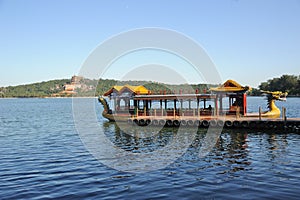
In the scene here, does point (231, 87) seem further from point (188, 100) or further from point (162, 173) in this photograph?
point (162, 173)

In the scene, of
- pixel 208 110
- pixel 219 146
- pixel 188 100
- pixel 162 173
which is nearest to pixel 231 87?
pixel 208 110

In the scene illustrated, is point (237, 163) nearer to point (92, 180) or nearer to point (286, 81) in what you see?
point (92, 180)

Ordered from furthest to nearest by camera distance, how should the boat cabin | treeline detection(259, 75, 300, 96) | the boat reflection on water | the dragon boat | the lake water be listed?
treeline detection(259, 75, 300, 96) → the boat cabin → the dragon boat → the boat reflection on water → the lake water

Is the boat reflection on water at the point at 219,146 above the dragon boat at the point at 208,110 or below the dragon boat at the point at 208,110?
below

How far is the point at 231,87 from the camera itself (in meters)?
40.2

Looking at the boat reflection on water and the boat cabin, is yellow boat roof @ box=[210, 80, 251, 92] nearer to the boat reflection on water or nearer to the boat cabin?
the boat cabin

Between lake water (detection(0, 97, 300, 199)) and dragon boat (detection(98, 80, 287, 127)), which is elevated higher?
dragon boat (detection(98, 80, 287, 127))

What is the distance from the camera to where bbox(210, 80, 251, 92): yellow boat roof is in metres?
39.0

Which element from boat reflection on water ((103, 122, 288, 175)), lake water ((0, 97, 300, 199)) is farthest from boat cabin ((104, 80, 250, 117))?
lake water ((0, 97, 300, 199))

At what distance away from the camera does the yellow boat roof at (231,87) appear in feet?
128

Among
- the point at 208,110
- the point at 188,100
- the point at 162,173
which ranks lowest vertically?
the point at 162,173

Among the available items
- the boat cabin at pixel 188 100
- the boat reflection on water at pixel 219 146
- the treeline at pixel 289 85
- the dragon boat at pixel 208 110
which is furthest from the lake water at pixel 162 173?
the treeline at pixel 289 85

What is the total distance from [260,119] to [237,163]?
17334mm

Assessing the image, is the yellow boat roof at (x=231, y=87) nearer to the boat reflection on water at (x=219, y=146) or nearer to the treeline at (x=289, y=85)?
the boat reflection on water at (x=219, y=146)
